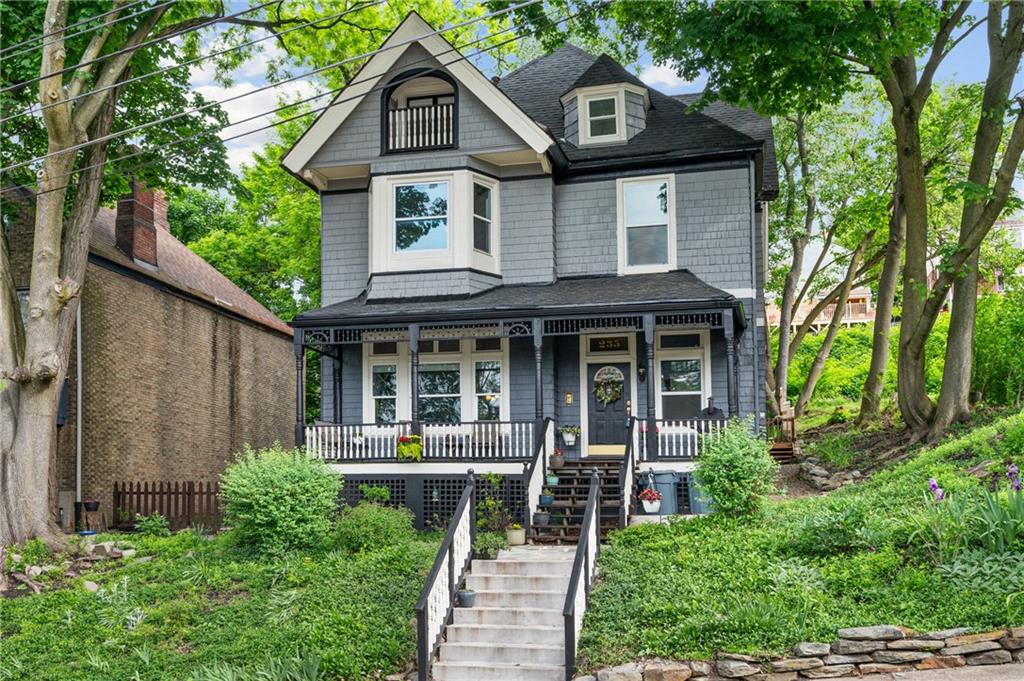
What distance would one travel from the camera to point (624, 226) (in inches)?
744

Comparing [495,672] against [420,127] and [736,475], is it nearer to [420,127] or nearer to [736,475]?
[736,475]

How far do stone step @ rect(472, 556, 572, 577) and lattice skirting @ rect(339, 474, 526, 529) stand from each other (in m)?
3.43

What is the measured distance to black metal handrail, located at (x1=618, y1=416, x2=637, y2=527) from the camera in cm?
1430

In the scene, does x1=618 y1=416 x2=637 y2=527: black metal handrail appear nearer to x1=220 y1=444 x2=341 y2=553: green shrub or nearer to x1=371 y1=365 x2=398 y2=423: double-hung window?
x1=220 y1=444 x2=341 y2=553: green shrub

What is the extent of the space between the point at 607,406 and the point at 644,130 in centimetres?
571

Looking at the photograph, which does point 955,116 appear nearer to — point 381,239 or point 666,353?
point 666,353

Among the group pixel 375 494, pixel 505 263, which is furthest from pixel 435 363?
pixel 375 494

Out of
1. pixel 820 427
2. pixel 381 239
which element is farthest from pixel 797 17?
pixel 820 427

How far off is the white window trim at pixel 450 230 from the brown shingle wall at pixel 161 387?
6.50 meters

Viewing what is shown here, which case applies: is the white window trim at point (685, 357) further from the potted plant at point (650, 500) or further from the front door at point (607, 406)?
the potted plant at point (650, 500)

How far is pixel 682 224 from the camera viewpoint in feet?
60.8

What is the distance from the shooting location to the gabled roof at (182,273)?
2195 centimetres

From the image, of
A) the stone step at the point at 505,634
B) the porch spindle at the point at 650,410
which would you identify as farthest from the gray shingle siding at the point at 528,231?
the stone step at the point at 505,634

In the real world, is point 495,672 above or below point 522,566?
below
